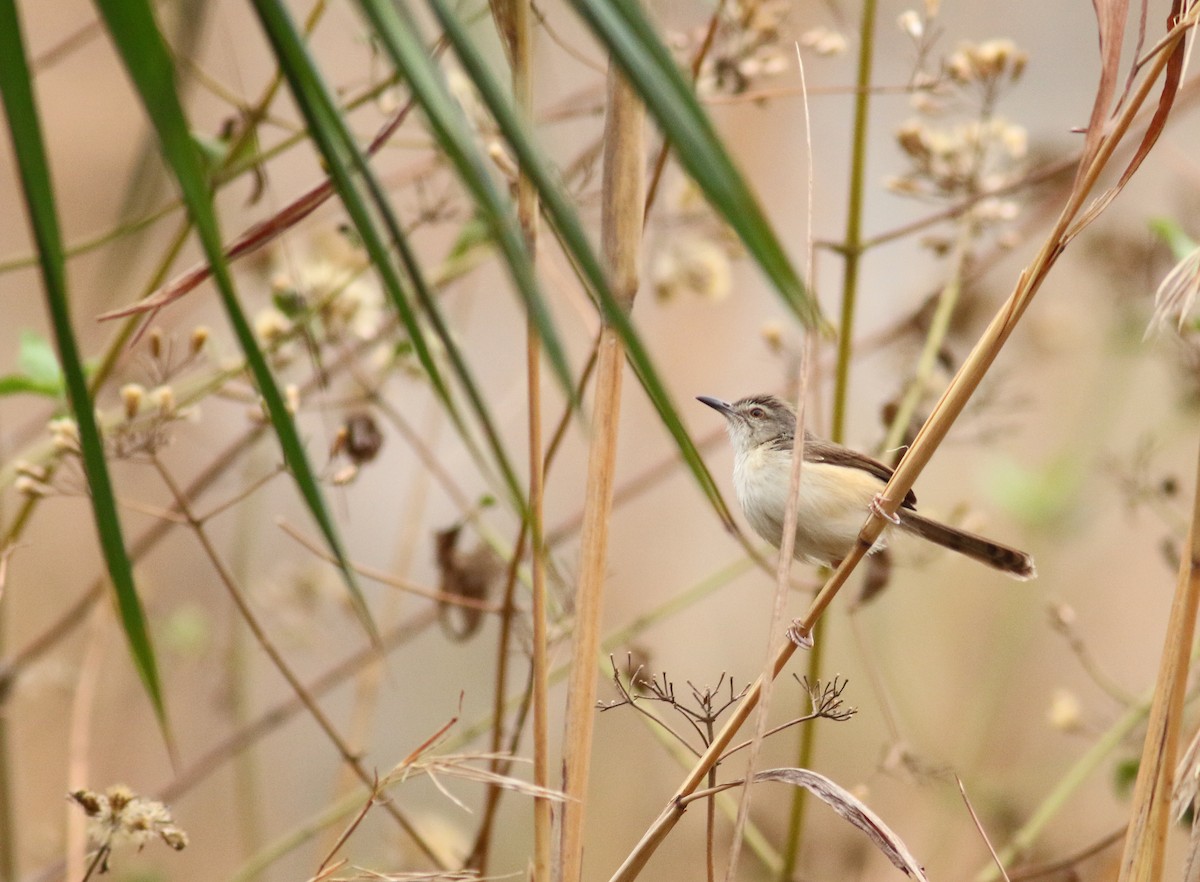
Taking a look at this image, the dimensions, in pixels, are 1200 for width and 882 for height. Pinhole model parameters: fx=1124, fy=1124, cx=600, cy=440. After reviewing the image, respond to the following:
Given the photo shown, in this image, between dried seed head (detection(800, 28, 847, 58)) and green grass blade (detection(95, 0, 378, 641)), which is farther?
dried seed head (detection(800, 28, 847, 58))

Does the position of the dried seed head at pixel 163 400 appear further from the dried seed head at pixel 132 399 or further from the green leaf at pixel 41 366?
the green leaf at pixel 41 366

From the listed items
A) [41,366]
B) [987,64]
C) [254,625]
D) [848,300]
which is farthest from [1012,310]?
[41,366]

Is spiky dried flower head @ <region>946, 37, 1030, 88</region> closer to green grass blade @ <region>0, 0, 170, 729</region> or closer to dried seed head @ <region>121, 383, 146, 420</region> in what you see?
dried seed head @ <region>121, 383, 146, 420</region>

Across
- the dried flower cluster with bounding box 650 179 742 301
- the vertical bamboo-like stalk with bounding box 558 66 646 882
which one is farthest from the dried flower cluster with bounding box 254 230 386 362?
the vertical bamboo-like stalk with bounding box 558 66 646 882

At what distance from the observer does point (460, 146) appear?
71 centimetres

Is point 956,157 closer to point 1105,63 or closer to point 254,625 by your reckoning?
point 1105,63

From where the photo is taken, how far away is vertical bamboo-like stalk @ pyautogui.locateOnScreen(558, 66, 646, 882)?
141 cm

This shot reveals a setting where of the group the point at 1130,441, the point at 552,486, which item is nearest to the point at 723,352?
the point at 552,486

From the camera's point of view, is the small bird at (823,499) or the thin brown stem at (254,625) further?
the small bird at (823,499)

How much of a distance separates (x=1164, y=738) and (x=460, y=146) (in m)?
1.24

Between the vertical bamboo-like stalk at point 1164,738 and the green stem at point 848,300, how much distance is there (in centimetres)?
87

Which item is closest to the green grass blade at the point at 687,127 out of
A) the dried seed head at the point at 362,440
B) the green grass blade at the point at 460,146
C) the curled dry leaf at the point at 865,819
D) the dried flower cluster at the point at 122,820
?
the green grass blade at the point at 460,146

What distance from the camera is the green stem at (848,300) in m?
2.36

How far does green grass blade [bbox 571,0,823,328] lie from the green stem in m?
1.65
